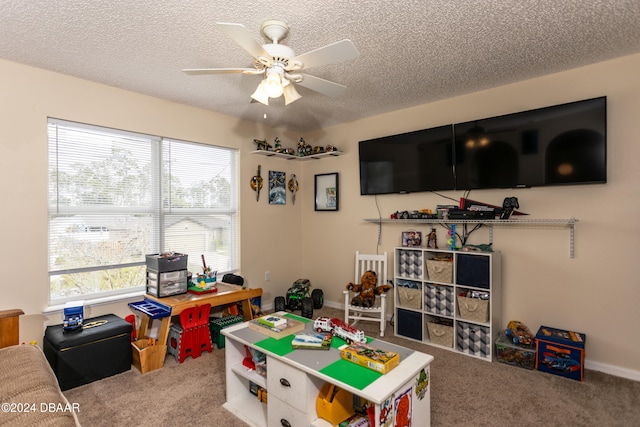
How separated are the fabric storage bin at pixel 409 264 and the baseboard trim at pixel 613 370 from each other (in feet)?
4.70

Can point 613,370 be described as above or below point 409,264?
below

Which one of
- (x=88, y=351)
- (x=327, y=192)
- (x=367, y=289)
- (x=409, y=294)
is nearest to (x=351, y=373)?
(x=409, y=294)

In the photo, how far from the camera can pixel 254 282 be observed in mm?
4113

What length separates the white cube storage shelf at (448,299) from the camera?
2822 mm

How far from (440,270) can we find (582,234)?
1128 millimetres

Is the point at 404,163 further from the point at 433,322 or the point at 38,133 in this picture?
the point at 38,133

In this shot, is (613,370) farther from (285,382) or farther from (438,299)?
(285,382)

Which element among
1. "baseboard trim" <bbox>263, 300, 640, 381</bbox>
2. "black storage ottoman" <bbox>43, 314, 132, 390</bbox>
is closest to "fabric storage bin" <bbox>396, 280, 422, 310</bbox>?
"baseboard trim" <bbox>263, 300, 640, 381</bbox>

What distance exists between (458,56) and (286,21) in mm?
1303

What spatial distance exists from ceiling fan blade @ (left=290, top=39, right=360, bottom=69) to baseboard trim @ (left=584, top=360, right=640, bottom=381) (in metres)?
2.93

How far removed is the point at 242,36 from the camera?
154 cm

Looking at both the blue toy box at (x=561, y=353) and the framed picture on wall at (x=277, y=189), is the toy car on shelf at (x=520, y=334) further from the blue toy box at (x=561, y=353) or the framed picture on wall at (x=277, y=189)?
the framed picture on wall at (x=277, y=189)

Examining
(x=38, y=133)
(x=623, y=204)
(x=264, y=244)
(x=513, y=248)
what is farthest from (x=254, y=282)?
(x=623, y=204)

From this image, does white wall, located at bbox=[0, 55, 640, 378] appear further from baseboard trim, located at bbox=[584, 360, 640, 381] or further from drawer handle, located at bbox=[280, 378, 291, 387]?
drawer handle, located at bbox=[280, 378, 291, 387]
